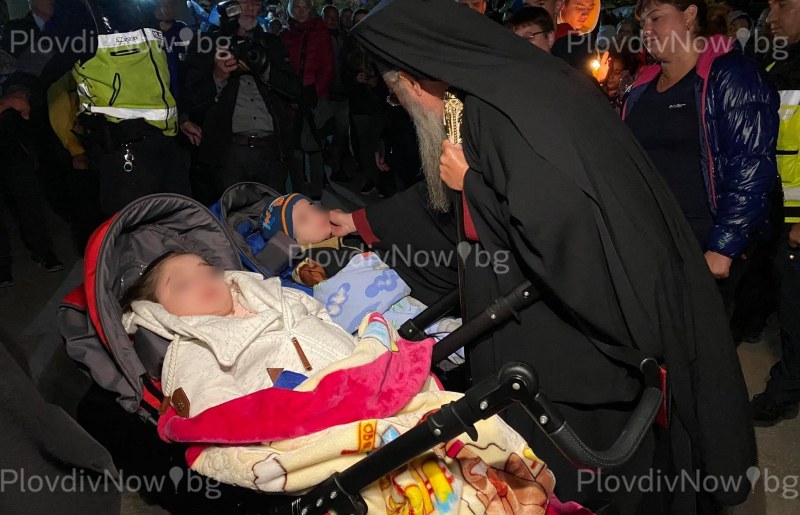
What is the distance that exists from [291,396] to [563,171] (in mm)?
979

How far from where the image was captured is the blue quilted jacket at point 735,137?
2.47 m

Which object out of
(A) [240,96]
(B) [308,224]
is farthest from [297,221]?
(A) [240,96]

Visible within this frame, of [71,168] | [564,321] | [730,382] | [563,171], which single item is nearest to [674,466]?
[730,382]

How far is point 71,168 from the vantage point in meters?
5.83

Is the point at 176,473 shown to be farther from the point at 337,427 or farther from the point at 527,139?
the point at 527,139

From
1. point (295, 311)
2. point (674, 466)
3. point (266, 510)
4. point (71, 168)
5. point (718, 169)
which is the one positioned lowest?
point (71, 168)

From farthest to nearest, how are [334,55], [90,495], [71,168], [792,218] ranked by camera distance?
[334,55], [71,168], [792,218], [90,495]

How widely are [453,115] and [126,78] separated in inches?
107

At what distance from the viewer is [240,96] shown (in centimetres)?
469

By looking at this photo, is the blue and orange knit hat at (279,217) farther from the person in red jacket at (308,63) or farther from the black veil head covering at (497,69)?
the person in red jacket at (308,63)

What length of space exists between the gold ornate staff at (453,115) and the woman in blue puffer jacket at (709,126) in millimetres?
1350

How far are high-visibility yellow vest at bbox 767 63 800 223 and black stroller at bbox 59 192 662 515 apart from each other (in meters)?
1.99

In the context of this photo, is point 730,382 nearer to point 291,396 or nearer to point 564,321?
point 564,321

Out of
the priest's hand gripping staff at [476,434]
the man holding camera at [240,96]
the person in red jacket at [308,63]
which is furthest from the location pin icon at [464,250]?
the person in red jacket at [308,63]
